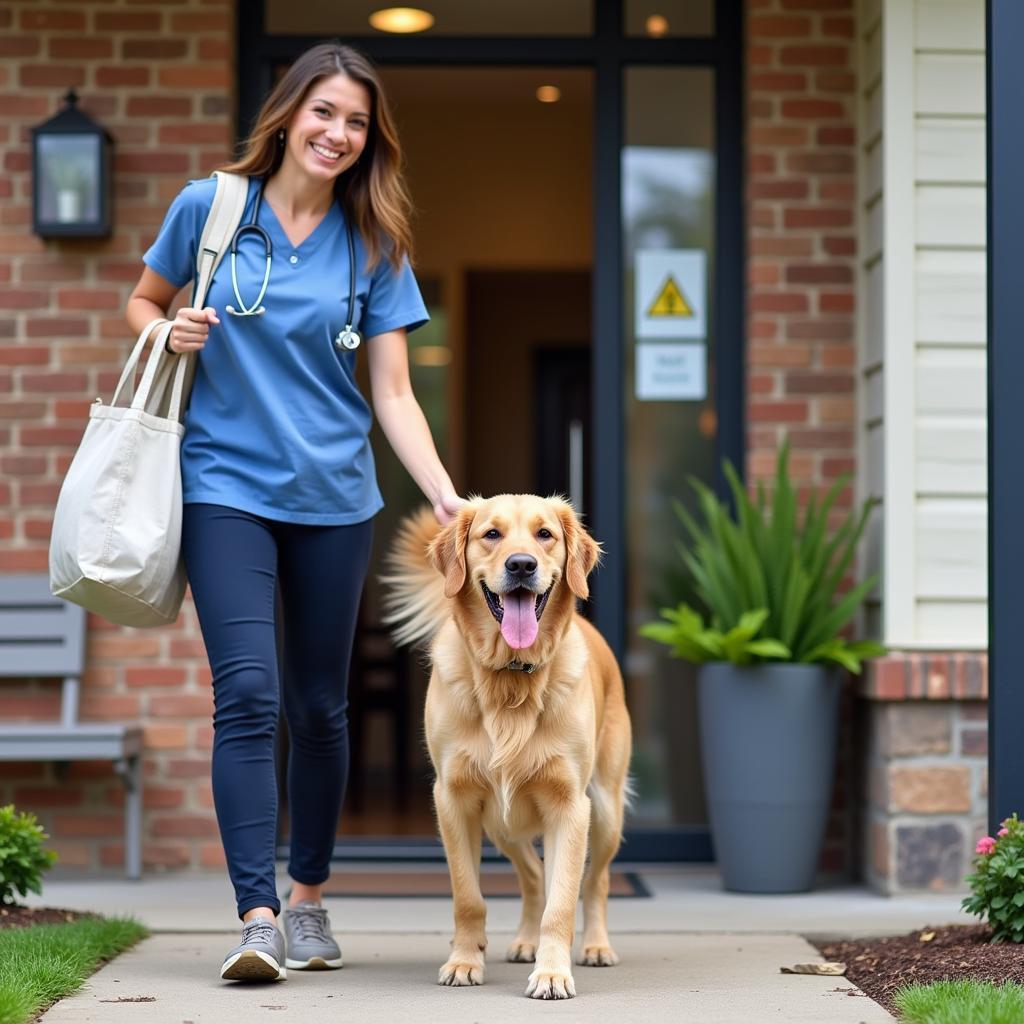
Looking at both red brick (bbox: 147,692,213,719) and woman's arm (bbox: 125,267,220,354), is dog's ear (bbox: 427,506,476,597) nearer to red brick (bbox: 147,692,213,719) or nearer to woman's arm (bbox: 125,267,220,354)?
woman's arm (bbox: 125,267,220,354)

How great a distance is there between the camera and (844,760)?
217 inches

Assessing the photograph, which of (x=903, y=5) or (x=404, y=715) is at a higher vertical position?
(x=903, y=5)

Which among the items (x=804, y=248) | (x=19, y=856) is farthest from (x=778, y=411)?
(x=19, y=856)

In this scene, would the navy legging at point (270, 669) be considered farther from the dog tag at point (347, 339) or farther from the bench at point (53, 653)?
the bench at point (53, 653)

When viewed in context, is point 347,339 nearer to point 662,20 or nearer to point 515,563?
point 515,563

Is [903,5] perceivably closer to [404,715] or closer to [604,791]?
[604,791]

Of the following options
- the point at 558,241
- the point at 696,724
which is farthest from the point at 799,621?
the point at 558,241

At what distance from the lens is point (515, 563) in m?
3.26

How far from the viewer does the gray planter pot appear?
5.10m

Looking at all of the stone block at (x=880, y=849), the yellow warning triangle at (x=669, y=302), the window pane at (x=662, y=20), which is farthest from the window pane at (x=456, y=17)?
the stone block at (x=880, y=849)

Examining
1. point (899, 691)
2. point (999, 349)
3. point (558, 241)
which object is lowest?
point (899, 691)

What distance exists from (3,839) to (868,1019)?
2113 millimetres

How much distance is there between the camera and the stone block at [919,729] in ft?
16.5

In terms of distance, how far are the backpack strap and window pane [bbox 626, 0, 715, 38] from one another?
8.35ft
